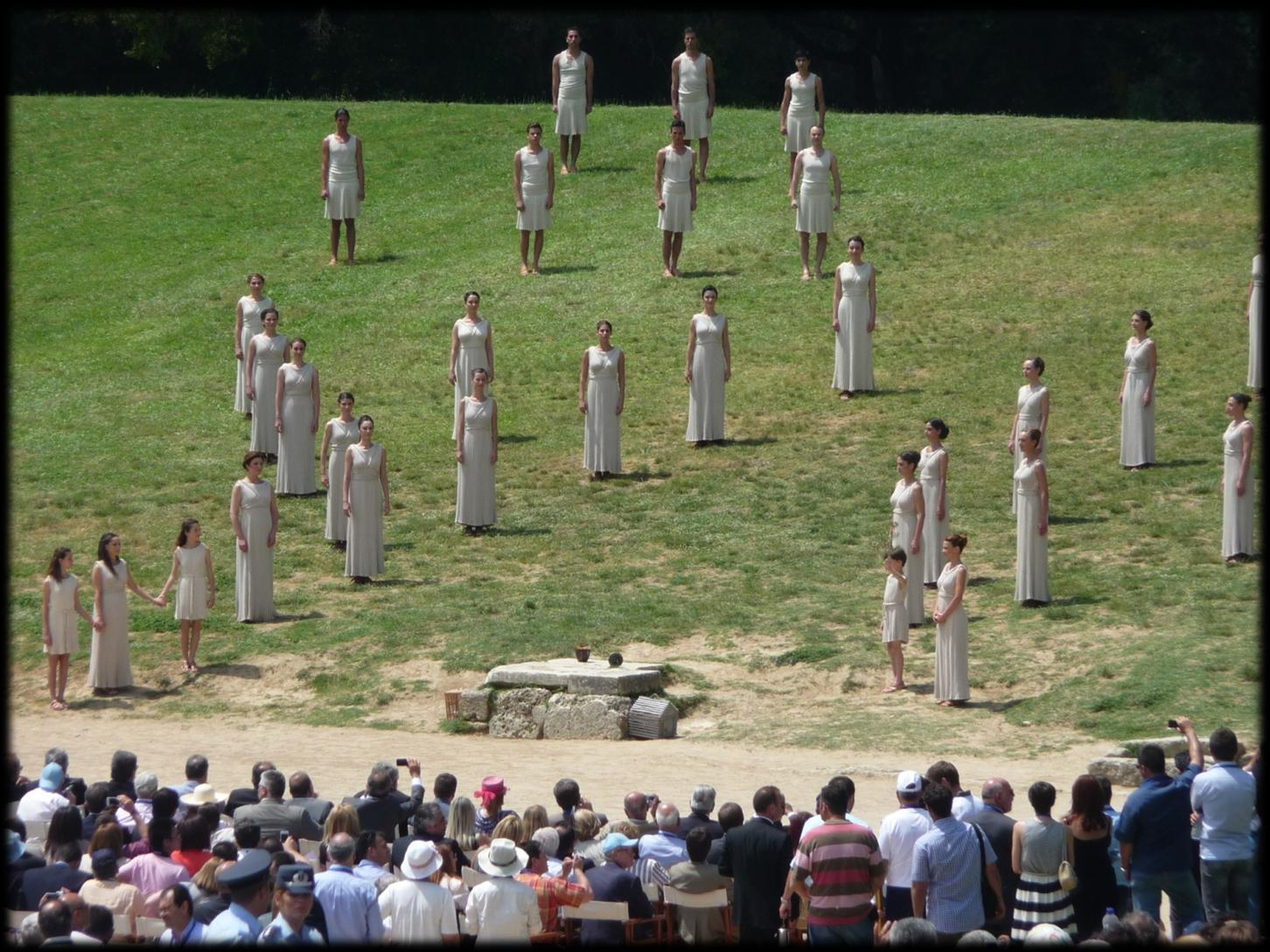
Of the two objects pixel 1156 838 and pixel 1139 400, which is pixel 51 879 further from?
pixel 1139 400

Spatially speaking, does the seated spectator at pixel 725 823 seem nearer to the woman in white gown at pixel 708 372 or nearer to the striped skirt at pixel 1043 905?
the striped skirt at pixel 1043 905

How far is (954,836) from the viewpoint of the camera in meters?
9.70

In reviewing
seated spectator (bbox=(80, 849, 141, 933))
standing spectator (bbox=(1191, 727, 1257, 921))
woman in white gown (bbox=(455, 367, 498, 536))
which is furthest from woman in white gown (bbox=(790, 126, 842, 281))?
seated spectator (bbox=(80, 849, 141, 933))

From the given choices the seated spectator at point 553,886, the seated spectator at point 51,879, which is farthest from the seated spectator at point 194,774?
the seated spectator at point 553,886

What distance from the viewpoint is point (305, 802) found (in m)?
11.3

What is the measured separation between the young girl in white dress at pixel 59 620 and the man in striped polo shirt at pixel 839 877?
1030 cm

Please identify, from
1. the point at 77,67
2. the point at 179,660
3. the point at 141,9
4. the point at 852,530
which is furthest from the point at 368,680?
the point at 77,67

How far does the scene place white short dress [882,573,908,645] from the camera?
54.8 feet

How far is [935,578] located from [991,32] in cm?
3084

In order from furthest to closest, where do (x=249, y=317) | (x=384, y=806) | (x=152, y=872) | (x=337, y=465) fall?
1. (x=249, y=317)
2. (x=337, y=465)
3. (x=384, y=806)
4. (x=152, y=872)

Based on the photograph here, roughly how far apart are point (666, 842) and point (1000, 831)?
6.47 ft

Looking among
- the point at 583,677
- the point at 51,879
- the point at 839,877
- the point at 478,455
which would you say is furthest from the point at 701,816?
the point at 478,455

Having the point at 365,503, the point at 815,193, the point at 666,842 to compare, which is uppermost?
the point at 815,193

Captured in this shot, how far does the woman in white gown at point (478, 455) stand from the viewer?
20797 millimetres
